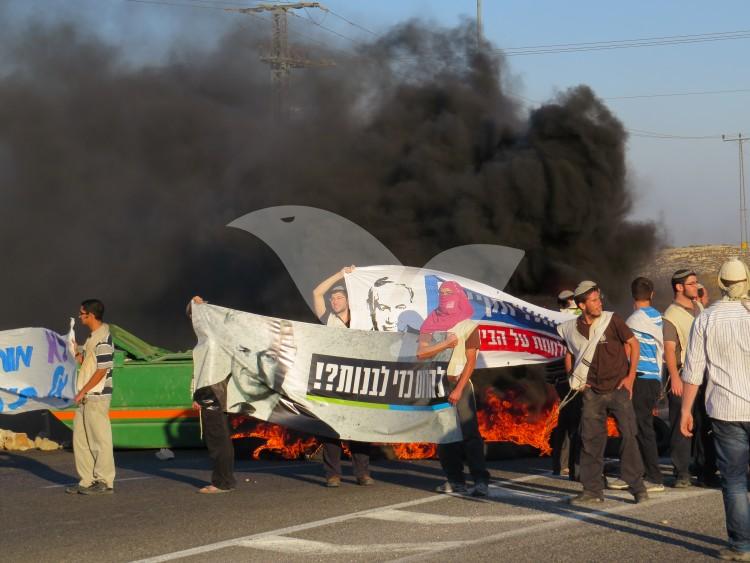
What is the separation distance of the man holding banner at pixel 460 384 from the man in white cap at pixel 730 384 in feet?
8.14

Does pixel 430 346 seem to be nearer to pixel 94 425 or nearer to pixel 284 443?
pixel 94 425

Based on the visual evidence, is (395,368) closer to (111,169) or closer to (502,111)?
(502,111)

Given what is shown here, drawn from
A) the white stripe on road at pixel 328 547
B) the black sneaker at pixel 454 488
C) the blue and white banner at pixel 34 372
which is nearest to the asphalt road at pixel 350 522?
the white stripe on road at pixel 328 547

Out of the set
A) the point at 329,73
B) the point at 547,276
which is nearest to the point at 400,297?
the point at 547,276

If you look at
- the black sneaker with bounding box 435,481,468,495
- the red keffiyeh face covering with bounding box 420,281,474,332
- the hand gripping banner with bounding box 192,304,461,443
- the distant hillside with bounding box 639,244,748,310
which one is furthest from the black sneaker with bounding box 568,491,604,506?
the distant hillside with bounding box 639,244,748,310

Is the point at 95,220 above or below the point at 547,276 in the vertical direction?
above

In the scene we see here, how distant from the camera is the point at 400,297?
1143cm

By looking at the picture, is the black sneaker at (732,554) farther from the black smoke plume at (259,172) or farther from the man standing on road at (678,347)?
the black smoke plume at (259,172)

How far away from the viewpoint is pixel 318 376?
31.0 feet

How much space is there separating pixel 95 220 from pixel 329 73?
6229mm

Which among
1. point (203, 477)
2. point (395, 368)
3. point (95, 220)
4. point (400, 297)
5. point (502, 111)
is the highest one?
point (502, 111)

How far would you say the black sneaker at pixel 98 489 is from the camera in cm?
934

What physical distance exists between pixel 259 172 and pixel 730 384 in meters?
17.4

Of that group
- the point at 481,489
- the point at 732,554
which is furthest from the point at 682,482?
the point at 732,554
